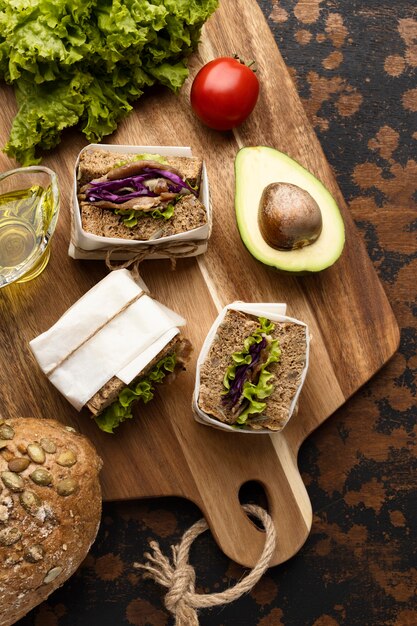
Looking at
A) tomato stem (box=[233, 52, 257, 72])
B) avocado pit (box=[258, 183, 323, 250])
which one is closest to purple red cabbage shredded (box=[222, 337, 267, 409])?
avocado pit (box=[258, 183, 323, 250])

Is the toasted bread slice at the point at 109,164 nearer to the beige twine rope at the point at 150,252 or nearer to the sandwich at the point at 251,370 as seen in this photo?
the beige twine rope at the point at 150,252

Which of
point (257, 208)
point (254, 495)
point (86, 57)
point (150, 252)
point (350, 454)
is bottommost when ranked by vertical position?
point (350, 454)

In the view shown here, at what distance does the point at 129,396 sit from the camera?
3.43 metres

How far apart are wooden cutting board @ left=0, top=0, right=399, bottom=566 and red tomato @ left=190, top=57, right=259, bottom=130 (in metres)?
0.14

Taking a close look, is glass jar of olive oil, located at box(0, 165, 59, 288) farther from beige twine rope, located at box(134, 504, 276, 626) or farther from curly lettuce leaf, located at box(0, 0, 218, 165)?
beige twine rope, located at box(134, 504, 276, 626)

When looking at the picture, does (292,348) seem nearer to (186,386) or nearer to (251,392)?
(251,392)

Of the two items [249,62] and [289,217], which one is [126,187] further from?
[249,62]

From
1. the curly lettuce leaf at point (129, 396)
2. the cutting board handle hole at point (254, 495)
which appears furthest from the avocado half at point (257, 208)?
the cutting board handle hole at point (254, 495)

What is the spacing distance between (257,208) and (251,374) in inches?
32.4

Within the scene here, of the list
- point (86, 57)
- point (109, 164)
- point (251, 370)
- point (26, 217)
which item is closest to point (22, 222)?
point (26, 217)

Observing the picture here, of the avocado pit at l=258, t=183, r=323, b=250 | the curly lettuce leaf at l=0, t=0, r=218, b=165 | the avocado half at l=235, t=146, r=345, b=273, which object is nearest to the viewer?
the curly lettuce leaf at l=0, t=0, r=218, b=165

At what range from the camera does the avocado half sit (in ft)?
11.7

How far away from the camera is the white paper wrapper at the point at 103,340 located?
132 inches

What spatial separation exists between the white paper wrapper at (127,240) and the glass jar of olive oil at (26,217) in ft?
0.39
